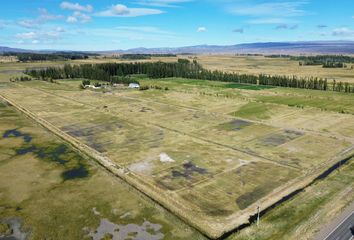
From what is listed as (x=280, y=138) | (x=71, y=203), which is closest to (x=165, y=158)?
(x=71, y=203)

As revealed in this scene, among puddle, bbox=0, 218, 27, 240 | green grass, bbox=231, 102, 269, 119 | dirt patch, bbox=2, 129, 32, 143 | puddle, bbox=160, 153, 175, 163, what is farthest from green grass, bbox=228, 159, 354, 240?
dirt patch, bbox=2, 129, 32, 143

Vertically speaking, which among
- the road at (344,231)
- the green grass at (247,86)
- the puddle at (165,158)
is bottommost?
the road at (344,231)

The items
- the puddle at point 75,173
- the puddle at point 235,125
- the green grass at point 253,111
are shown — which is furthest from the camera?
the green grass at point 253,111

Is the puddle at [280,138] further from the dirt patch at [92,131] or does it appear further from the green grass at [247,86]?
the green grass at [247,86]

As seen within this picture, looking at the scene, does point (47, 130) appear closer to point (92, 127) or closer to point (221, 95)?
point (92, 127)

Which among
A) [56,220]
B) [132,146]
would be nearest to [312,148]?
[132,146]

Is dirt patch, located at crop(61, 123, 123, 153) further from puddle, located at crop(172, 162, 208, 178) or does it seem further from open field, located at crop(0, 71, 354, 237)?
puddle, located at crop(172, 162, 208, 178)

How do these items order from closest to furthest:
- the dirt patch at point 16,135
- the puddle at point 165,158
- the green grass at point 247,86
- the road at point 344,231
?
the road at point 344,231 → the puddle at point 165,158 → the dirt patch at point 16,135 → the green grass at point 247,86

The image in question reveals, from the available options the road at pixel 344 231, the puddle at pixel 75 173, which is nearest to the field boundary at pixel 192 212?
the puddle at pixel 75 173
